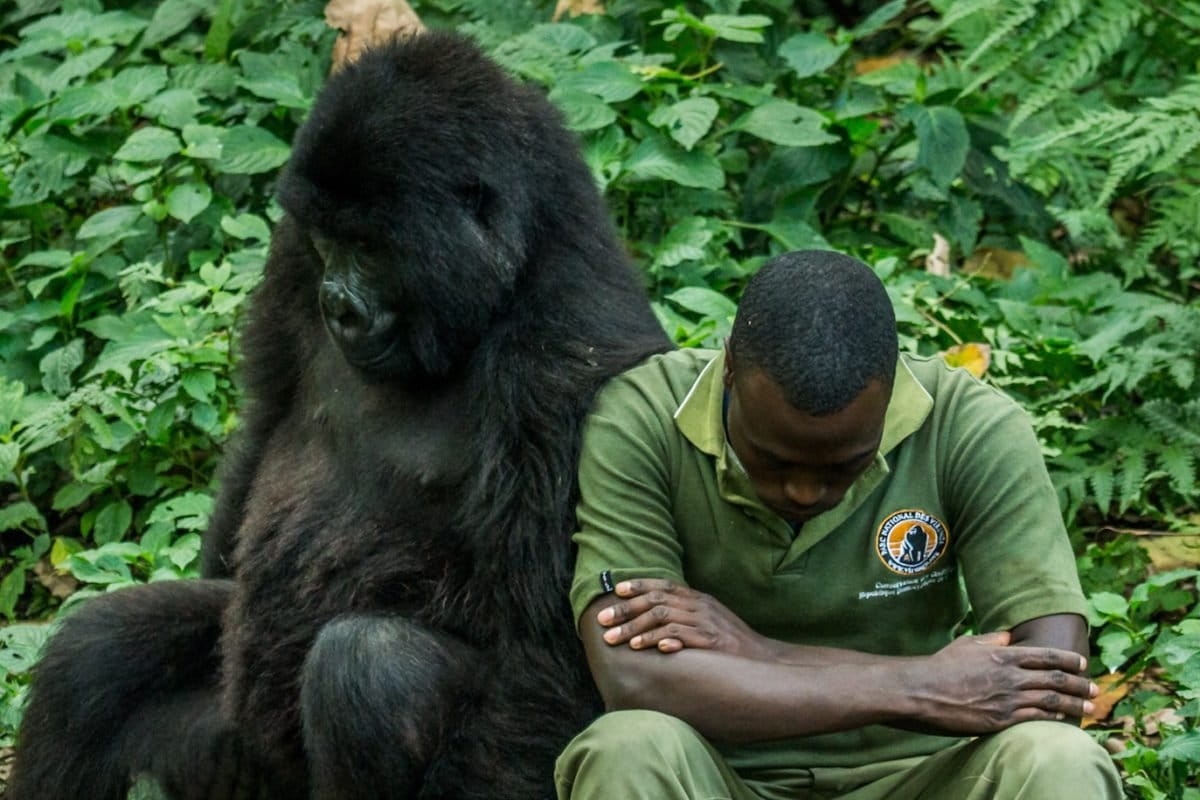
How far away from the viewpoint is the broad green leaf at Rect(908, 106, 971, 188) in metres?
7.04

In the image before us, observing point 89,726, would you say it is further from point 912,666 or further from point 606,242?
point 912,666

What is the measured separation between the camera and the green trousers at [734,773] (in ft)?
11.9

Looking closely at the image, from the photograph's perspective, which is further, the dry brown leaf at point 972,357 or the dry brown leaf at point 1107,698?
the dry brown leaf at point 972,357

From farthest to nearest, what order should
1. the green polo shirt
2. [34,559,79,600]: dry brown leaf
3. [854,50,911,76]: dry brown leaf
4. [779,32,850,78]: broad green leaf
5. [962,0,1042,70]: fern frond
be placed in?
1. [854,50,911,76]: dry brown leaf
2. [779,32,850,78]: broad green leaf
3. [962,0,1042,70]: fern frond
4. [34,559,79,600]: dry brown leaf
5. the green polo shirt

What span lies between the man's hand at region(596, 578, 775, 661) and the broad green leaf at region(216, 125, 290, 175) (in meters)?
3.28

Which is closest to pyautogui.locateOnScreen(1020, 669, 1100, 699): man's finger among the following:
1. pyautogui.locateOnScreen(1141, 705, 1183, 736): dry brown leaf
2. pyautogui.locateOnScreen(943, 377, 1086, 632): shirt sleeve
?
pyautogui.locateOnScreen(943, 377, 1086, 632): shirt sleeve

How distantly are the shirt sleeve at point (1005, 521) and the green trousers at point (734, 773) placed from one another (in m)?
0.31

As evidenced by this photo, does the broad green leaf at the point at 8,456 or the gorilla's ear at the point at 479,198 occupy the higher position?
the gorilla's ear at the point at 479,198

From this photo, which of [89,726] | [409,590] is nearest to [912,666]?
[409,590]

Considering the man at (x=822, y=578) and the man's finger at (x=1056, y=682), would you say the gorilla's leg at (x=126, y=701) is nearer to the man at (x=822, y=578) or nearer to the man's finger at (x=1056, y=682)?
the man at (x=822, y=578)

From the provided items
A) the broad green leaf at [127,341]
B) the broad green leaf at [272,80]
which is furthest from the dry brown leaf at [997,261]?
the broad green leaf at [127,341]

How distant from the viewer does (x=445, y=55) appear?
16.0 feet

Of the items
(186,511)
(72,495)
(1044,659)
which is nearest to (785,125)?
(186,511)

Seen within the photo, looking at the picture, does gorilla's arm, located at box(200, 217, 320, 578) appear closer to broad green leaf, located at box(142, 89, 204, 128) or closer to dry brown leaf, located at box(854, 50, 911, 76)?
broad green leaf, located at box(142, 89, 204, 128)
